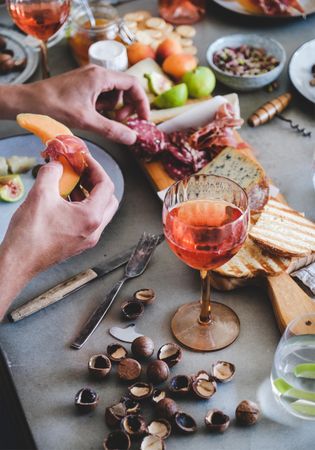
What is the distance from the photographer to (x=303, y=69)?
1838 millimetres

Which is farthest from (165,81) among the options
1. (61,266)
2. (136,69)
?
(61,266)

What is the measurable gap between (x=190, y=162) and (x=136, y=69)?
1.50 ft

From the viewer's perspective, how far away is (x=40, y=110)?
4.97ft

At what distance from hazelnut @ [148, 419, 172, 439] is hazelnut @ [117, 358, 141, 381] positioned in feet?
0.31

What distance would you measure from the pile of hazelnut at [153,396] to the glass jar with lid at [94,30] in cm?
107

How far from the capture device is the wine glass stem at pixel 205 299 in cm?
114

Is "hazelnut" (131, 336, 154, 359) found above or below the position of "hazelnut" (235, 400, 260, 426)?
above

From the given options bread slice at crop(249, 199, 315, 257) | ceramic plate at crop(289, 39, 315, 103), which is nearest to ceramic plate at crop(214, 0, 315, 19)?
ceramic plate at crop(289, 39, 315, 103)

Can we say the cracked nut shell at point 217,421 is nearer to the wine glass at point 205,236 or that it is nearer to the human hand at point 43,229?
the wine glass at point 205,236

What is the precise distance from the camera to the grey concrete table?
1038 millimetres

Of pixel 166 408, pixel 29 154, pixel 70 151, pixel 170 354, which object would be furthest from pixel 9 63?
pixel 166 408

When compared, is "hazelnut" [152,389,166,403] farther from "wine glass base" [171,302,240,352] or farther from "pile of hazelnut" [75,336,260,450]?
"wine glass base" [171,302,240,352]

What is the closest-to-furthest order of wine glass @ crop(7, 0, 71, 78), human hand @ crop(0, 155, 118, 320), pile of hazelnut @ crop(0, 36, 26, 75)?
human hand @ crop(0, 155, 118, 320) < wine glass @ crop(7, 0, 71, 78) < pile of hazelnut @ crop(0, 36, 26, 75)

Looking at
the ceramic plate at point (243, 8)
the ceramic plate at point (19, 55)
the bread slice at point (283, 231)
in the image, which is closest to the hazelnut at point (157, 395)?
the bread slice at point (283, 231)
